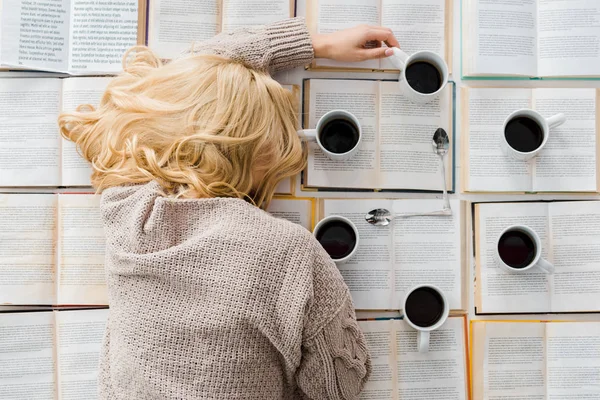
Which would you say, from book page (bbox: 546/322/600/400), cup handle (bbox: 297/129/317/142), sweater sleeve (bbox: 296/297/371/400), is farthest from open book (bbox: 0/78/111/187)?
book page (bbox: 546/322/600/400)

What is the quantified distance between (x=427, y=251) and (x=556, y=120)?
16.1 inches

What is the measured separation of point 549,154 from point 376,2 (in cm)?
56

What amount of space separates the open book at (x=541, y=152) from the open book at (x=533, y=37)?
0.17 feet

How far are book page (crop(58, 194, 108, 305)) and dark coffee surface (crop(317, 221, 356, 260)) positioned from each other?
52cm

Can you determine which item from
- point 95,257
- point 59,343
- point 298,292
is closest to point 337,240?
point 298,292

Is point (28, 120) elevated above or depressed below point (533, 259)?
above

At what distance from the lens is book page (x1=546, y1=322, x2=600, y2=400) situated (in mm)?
1068

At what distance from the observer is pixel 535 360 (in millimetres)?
1067

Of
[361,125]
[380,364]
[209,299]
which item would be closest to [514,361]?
[380,364]

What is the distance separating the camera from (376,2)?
3.56 feet

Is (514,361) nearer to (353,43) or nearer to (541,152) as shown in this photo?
(541,152)

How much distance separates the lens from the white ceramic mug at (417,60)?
100 cm

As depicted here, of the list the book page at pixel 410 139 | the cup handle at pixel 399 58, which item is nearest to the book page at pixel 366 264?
the book page at pixel 410 139

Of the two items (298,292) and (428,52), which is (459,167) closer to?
(428,52)
